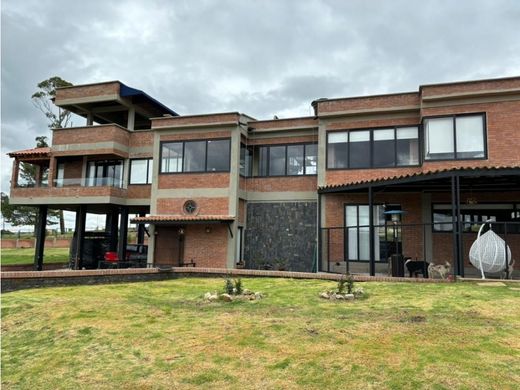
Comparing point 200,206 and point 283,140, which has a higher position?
point 283,140

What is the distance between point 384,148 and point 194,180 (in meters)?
8.77

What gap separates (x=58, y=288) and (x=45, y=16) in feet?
25.7

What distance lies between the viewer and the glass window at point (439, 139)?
624 inches

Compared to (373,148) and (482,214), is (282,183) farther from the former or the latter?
(482,214)

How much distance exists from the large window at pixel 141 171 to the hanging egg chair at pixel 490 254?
53.9 ft

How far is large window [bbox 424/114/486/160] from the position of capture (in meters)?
15.6

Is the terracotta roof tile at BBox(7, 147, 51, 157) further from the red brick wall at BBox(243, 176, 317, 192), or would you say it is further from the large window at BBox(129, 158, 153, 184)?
the red brick wall at BBox(243, 176, 317, 192)

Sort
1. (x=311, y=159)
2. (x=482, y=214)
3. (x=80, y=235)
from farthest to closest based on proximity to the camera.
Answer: (x=80, y=235)
(x=311, y=159)
(x=482, y=214)

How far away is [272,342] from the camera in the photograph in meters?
6.56

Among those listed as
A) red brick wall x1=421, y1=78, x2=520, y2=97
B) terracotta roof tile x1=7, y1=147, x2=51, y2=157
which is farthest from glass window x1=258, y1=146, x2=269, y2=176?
terracotta roof tile x1=7, y1=147, x2=51, y2=157

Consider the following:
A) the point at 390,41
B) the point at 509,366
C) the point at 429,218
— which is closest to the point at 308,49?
the point at 390,41

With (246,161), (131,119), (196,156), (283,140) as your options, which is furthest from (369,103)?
(131,119)

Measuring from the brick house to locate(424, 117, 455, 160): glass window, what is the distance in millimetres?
39

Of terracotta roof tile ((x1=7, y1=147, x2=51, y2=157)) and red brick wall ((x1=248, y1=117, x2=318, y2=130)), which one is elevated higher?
red brick wall ((x1=248, y1=117, x2=318, y2=130))
